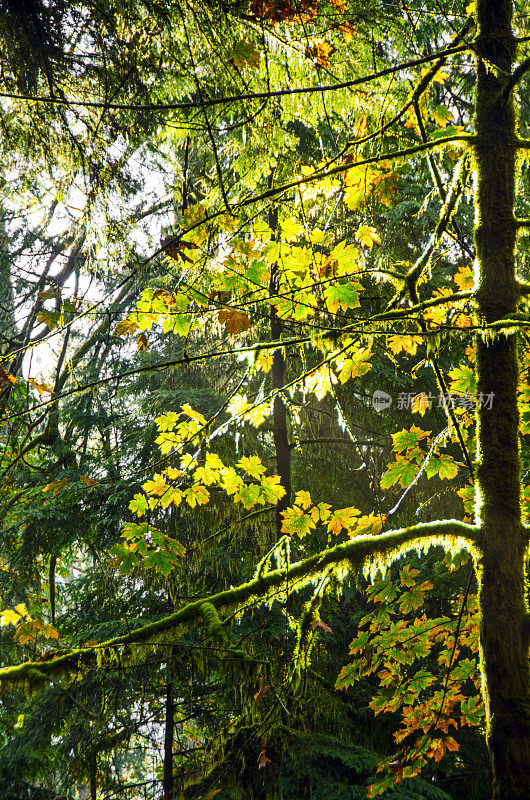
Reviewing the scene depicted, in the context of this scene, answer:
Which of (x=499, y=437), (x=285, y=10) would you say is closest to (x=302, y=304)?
(x=499, y=437)

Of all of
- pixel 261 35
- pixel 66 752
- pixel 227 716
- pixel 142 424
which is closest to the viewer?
pixel 261 35

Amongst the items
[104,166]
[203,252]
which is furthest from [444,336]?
[104,166]

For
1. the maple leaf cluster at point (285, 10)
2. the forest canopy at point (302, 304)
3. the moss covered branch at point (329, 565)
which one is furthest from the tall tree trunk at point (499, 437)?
the maple leaf cluster at point (285, 10)

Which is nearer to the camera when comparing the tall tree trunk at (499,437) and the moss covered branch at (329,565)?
the tall tree trunk at (499,437)

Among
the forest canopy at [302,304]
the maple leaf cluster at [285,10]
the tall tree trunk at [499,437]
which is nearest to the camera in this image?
the tall tree trunk at [499,437]

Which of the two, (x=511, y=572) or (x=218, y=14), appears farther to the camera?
(x=218, y=14)

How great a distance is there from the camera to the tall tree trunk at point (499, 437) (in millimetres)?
1603

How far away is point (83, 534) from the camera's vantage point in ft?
19.7

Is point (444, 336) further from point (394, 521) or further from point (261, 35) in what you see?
point (394, 521)

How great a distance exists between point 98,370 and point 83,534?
2468 millimetres

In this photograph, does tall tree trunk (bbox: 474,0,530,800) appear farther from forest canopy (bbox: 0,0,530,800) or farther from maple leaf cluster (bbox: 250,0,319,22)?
maple leaf cluster (bbox: 250,0,319,22)

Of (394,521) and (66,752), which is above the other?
(394,521)

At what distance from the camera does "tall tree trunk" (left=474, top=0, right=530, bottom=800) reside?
5.26 ft

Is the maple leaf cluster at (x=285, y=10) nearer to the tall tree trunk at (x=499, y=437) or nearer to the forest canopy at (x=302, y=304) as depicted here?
the forest canopy at (x=302, y=304)
